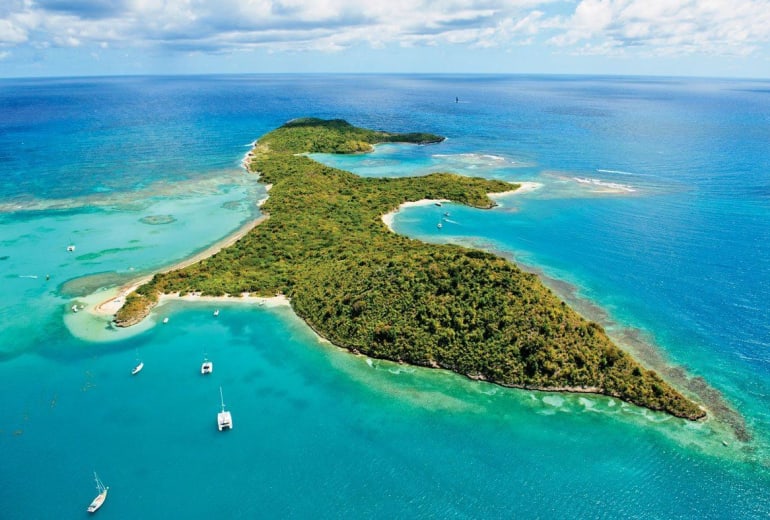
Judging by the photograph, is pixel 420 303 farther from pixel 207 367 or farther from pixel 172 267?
pixel 172 267

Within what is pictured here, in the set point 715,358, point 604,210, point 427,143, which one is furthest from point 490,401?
point 427,143

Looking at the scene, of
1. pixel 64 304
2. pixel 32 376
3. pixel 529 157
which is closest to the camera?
pixel 32 376

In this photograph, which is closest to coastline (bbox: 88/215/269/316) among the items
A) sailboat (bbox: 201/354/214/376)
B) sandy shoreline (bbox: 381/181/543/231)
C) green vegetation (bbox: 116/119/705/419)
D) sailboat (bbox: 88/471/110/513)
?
green vegetation (bbox: 116/119/705/419)

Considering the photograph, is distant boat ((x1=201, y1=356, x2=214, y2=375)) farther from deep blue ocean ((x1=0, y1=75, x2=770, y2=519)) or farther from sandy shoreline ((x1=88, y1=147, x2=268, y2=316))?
sandy shoreline ((x1=88, y1=147, x2=268, y2=316))

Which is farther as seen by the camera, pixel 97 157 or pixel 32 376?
pixel 97 157

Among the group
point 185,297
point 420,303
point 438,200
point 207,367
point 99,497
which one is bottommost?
point 99,497

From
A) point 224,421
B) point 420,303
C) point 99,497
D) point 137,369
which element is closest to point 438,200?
point 420,303

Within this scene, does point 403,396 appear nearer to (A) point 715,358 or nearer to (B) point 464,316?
(B) point 464,316

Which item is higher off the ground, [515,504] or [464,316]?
[464,316]
